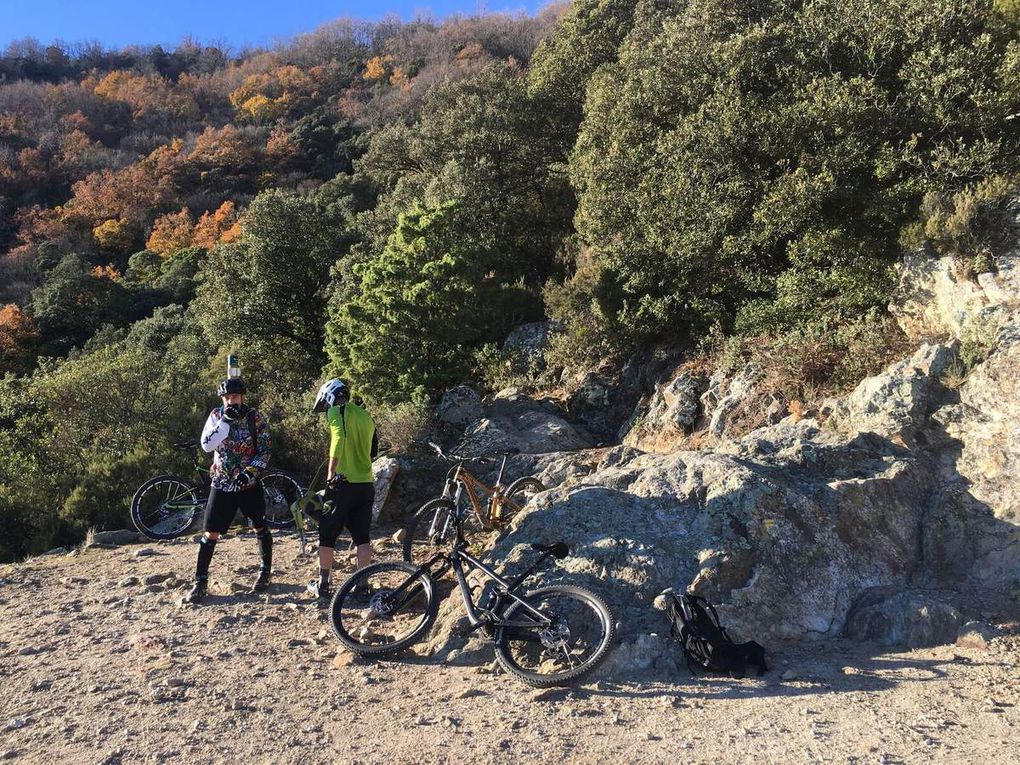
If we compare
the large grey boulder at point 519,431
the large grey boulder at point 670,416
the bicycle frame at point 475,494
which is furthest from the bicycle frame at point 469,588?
the large grey boulder at point 670,416

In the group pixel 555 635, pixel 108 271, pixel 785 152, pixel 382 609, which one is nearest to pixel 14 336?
pixel 108 271

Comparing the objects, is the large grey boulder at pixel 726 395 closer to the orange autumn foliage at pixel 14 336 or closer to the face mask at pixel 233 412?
the face mask at pixel 233 412

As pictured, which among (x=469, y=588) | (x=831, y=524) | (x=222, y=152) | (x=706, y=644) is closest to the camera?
(x=706, y=644)

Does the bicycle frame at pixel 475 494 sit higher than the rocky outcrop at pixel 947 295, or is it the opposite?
the rocky outcrop at pixel 947 295

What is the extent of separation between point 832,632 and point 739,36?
899 centimetres

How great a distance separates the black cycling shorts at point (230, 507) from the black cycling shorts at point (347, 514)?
71cm

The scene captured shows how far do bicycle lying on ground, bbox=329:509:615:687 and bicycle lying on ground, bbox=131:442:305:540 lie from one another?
3788 millimetres

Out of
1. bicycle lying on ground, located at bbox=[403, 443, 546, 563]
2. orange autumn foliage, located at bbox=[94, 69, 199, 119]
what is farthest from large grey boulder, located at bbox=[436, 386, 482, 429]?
orange autumn foliage, located at bbox=[94, 69, 199, 119]

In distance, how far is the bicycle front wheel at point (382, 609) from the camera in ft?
14.4

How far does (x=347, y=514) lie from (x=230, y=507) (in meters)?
1.07

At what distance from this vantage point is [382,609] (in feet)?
15.0

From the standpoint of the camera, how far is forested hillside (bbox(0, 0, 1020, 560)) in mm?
8148

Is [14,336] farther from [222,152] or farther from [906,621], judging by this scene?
[906,621]

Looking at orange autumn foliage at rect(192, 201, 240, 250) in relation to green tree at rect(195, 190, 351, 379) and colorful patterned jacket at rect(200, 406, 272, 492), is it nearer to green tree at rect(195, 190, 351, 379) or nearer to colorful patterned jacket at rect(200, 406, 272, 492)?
green tree at rect(195, 190, 351, 379)
